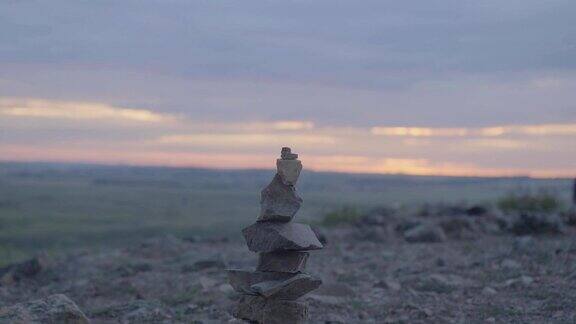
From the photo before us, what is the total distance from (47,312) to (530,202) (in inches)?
873

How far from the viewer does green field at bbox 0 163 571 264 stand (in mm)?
49197

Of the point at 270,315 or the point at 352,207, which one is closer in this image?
the point at 270,315

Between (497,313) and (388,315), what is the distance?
1463 millimetres

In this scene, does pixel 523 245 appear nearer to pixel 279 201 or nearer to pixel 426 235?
pixel 426 235

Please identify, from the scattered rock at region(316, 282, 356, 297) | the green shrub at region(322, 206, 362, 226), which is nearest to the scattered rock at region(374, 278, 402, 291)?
the scattered rock at region(316, 282, 356, 297)

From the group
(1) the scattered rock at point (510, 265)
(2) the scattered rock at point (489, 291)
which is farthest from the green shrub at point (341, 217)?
(2) the scattered rock at point (489, 291)

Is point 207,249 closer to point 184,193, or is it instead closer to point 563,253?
point 563,253

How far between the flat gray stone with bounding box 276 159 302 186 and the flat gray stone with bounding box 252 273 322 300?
97 cm

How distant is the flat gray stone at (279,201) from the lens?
29.5 ft

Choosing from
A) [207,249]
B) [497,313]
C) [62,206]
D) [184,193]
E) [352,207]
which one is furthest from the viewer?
[184,193]

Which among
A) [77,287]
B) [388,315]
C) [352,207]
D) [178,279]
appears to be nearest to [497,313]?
[388,315]

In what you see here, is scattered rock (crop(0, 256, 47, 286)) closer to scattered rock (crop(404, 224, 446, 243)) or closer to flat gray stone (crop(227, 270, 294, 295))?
scattered rock (crop(404, 224, 446, 243))

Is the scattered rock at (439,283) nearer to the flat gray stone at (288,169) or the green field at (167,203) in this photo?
the flat gray stone at (288,169)

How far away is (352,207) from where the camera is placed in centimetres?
3206
